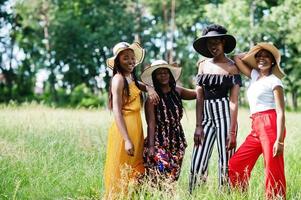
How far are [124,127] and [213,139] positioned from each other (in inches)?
43.2

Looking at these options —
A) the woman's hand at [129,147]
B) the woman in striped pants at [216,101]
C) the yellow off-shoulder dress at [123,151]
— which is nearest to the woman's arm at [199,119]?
the woman in striped pants at [216,101]

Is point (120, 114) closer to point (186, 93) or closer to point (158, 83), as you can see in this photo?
point (158, 83)

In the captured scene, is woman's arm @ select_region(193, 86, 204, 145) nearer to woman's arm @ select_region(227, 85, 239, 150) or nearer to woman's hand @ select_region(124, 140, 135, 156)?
woman's arm @ select_region(227, 85, 239, 150)

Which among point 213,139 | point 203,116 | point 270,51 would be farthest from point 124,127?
point 270,51

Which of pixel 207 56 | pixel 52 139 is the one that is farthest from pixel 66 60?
pixel 207 56

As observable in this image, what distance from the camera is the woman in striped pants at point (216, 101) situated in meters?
5.36

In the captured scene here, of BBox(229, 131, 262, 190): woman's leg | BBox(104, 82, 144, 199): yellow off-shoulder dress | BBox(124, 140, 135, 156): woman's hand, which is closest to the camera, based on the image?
BBox(124, 140, 135, 156): woman's hand

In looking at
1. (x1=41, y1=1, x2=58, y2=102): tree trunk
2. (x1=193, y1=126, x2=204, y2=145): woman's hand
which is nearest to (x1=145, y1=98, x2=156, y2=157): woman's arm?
→ (x1=193, y1=126, x2=204, y2=145): woman's hand

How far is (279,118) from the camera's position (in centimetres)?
489

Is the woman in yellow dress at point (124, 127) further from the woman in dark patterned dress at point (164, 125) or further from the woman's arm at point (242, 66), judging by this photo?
the woman's arm at point (242, 66)

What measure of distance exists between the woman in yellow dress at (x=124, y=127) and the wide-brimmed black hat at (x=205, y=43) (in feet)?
2.46

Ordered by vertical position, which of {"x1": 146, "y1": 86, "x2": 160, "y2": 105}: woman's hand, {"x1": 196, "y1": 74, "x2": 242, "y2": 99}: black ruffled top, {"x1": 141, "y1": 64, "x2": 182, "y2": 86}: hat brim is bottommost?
{"x1": 146, "y1": 86, "x2": 160, "y2": 105}: woman's hand

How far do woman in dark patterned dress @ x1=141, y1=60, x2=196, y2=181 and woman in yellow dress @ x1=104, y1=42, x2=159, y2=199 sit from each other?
0.39 feet

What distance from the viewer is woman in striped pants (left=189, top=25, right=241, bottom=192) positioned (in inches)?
211
